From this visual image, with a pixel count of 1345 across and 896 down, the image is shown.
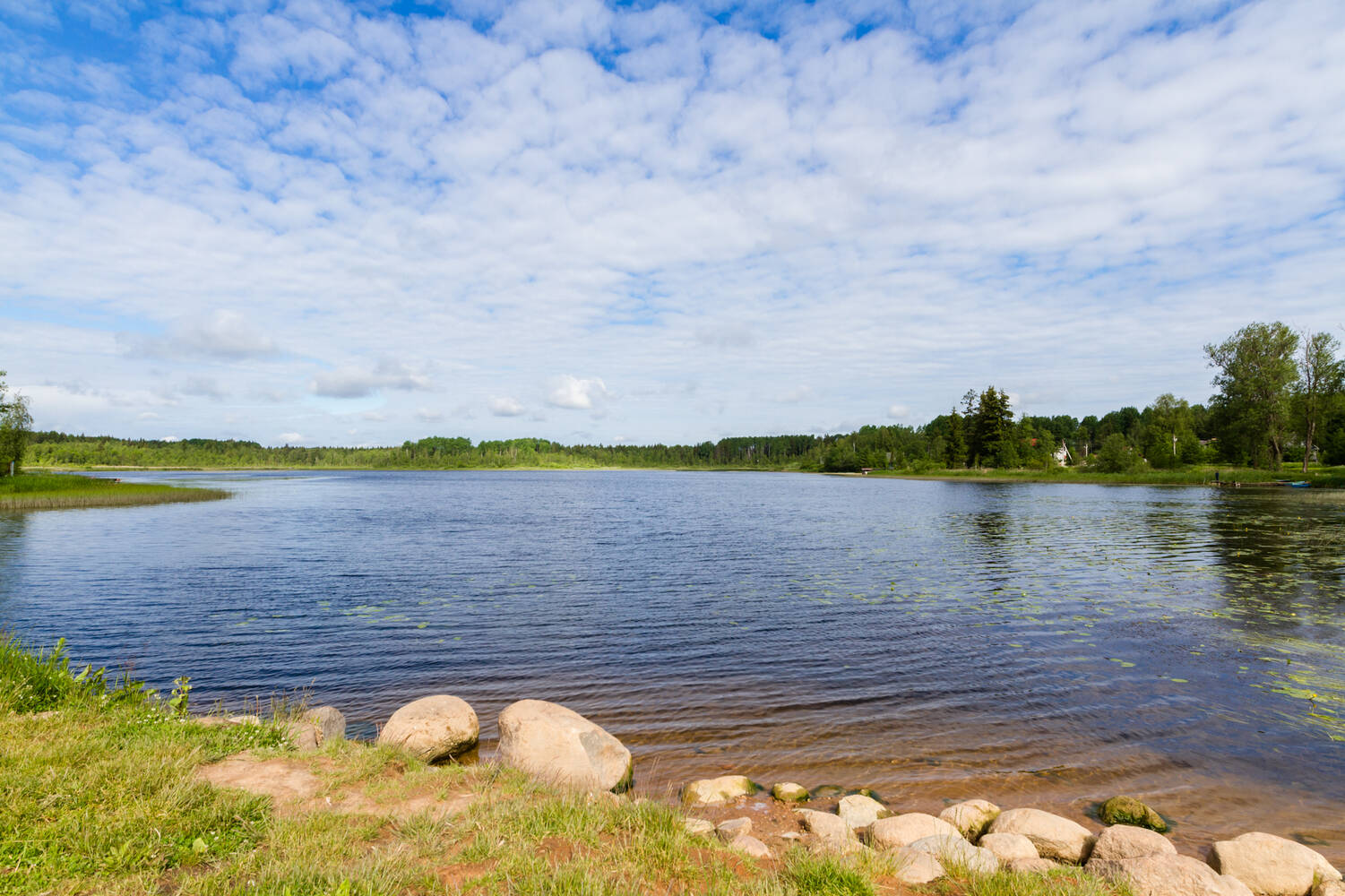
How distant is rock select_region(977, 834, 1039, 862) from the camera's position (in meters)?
8.16

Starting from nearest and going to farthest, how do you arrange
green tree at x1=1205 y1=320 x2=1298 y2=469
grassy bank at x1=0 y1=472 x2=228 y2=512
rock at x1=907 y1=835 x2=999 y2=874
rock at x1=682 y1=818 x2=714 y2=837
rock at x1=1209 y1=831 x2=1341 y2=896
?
rock at x1=907 y1=835 x2=999 y2=874, rock at x1=1209 y1=831 x2=1341 y2=896, rock at x1=682 y1=818 x2=714 y2=837, grassy bank at x1=0 y1=472 x2=228 y2=512, green tree at x1=1205 y1=320 x2=1298 y2=469

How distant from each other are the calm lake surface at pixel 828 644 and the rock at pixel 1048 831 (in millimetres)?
1408

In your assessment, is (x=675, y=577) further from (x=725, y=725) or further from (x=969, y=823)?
(x=969, y=823)

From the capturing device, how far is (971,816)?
938 cm

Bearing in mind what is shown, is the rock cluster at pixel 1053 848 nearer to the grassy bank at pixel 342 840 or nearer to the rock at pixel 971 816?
the rock at pixel 971 816

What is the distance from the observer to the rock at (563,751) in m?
10.0

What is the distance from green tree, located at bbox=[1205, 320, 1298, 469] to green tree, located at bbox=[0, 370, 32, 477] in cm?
16322

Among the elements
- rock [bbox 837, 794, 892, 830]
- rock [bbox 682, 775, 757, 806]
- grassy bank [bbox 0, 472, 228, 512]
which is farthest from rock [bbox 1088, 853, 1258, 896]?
grassy bank [bbox 0, 472, 228, 512]

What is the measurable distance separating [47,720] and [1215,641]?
27609 millimetres

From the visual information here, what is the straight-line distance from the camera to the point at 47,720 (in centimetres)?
928

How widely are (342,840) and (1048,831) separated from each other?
29.6 feet

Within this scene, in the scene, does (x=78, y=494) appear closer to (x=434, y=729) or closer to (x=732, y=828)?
(x=434, y=729)

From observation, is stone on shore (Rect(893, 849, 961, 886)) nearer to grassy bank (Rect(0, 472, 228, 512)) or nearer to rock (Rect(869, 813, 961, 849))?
rock (Rect(869, 813, 961, 849))

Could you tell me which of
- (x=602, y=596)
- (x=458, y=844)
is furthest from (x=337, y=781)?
(x=602, y=596)
